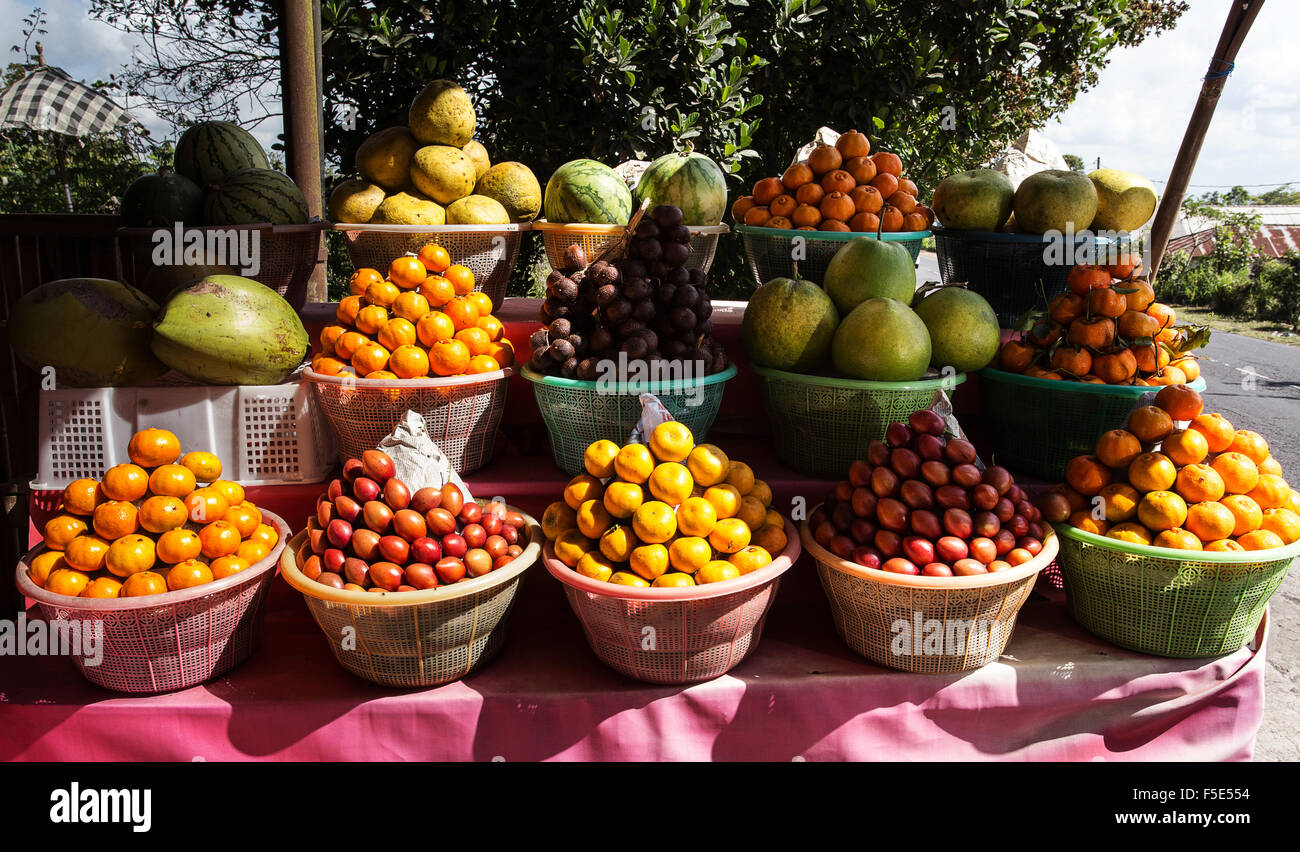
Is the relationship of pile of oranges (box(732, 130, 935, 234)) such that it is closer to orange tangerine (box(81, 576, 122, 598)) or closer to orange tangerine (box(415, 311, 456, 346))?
orange tangerine (box(415, 311, 456, 346))

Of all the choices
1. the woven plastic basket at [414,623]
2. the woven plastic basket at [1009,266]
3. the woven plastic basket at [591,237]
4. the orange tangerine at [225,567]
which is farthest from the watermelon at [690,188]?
the orange tangerine at [225,567]

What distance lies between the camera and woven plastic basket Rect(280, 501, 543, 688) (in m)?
1.97

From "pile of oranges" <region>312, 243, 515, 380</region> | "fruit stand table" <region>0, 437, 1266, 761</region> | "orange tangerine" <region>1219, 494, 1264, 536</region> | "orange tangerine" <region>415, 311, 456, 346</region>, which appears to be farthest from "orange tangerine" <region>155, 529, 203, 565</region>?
"orange tangerine" <region>1219, 494, 1264, 536</region>

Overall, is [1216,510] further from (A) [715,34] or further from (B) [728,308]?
(A) [715,34]

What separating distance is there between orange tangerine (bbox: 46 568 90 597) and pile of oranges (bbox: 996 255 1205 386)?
9.54 feet

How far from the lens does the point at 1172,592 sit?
223 centimetres

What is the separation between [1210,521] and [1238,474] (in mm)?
270

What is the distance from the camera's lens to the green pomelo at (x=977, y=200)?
3.11 m

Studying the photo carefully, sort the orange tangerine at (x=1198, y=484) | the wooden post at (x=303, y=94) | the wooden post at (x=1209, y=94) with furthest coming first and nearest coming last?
the wooden post at (x=1209, y=94) < the wooden post at (x=303, y=94) < the orange tangerine at (x=1198, y=484)

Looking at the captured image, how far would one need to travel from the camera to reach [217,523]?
216cm

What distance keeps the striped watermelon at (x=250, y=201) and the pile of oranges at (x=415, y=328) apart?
1.70 feet

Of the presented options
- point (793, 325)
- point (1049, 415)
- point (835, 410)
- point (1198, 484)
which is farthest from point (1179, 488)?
point (793, 325)

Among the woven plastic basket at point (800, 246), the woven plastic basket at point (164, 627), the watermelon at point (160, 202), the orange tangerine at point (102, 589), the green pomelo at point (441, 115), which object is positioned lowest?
the woven plastic basket at point (164, 627)

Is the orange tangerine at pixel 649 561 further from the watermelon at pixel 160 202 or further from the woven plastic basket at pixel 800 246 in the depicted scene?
the watermelon at pixel 160 202
